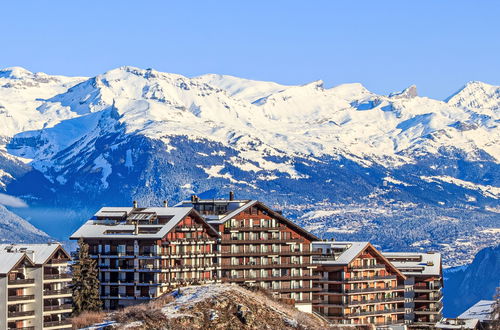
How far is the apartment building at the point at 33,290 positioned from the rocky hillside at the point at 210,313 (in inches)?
353

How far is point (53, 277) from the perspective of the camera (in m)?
197

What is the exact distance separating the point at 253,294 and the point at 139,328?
88.4ft

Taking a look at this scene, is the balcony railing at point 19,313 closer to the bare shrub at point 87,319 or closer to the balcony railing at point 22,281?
the balcony railing at point 22,281

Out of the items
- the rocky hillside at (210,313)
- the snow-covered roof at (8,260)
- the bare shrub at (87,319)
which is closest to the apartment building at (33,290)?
the snow-covered roof at (8,260)

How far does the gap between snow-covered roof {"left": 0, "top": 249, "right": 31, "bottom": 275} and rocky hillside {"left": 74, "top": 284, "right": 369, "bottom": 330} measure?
1092 centimetres

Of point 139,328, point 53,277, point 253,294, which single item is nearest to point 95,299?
point 53,277

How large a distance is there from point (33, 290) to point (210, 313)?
1129 inches

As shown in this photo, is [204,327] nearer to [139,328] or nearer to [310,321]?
[139,328]

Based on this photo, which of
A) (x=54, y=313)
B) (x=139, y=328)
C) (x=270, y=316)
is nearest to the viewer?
(x=139, y=328)

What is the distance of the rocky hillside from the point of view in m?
169

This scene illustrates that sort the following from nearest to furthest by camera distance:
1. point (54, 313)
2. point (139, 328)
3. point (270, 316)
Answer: point (139, 328) < point (270, 316) < point (54, 313)

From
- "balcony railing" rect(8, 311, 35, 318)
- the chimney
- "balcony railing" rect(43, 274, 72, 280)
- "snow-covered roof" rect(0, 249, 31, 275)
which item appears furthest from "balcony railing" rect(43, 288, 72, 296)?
"snow-covered roof" rect(0, 249, 31, 275)

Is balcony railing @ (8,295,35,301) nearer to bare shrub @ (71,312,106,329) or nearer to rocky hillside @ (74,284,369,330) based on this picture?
bare shrub @ (71,312,106,329)

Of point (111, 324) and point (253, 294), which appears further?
point (253, 294)
